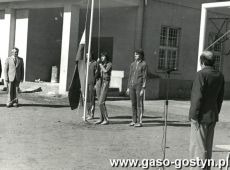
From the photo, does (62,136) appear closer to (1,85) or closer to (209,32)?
(1,85)

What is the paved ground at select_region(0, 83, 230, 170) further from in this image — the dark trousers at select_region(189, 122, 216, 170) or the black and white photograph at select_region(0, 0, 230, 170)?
the dark trousers at select_region(189, 122, 216, 170)

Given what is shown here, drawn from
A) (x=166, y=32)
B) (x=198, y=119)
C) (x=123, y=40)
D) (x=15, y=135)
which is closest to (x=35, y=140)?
(x=15, y=135)

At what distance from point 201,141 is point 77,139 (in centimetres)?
356

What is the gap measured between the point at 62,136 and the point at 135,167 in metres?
2.74

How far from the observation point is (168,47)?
2141 cm

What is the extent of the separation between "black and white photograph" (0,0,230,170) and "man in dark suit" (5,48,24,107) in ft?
0.10

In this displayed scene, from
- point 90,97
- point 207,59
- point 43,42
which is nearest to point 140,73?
point 90,97

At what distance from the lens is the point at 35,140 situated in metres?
8.80

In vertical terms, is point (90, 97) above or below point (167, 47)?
below

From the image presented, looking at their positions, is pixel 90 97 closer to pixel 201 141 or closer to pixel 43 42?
pixel 201 141

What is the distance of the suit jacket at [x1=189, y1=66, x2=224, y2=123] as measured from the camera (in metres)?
6.11

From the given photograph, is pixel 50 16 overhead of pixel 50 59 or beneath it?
overhead

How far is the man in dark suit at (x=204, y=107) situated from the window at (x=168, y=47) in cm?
1494

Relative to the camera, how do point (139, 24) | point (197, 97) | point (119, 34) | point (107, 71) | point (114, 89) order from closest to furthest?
point (197, 97) < point (107, 71) < point (114, 89) < point (139, 24) < point (119, 34)
